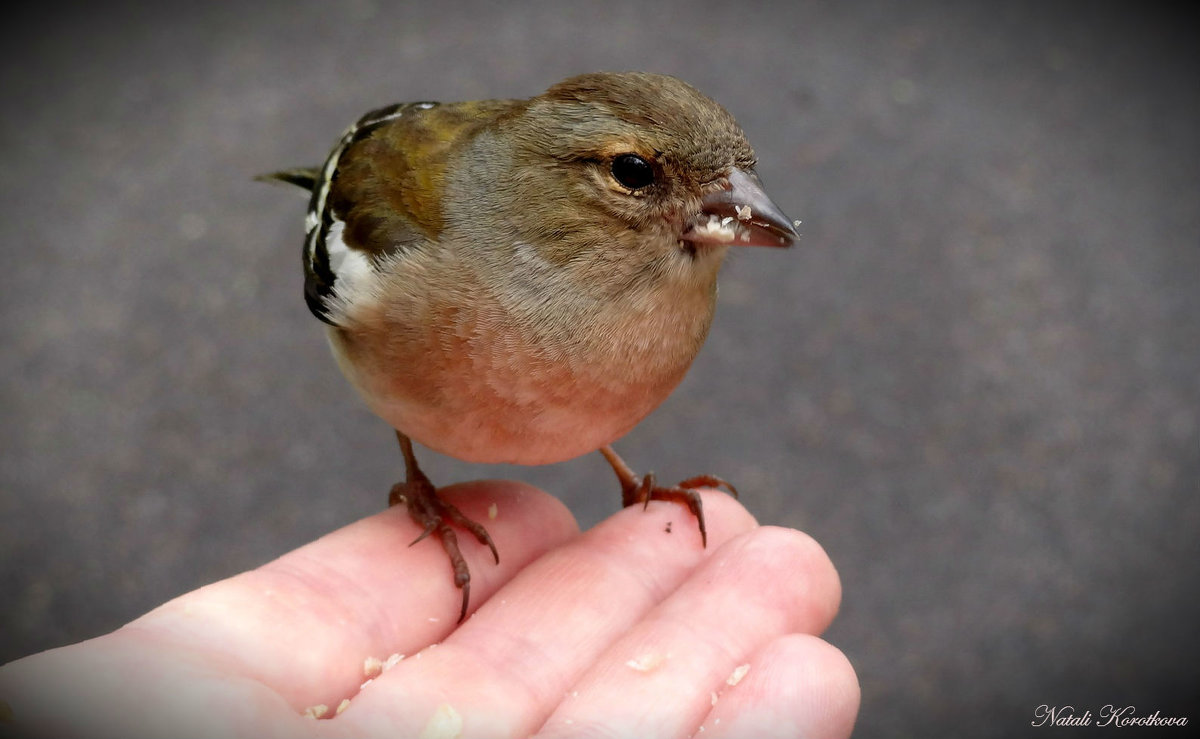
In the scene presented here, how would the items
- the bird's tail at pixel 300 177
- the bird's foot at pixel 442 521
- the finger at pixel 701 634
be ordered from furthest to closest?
the bird's tail at pixel 300 177
the bird's foot at pixel 442 521
the finger at pixel 701 634

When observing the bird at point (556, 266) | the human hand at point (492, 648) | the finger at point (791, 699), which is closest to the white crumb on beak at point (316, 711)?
the human hand at point (492, 648)

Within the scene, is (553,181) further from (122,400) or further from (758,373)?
(122,400)

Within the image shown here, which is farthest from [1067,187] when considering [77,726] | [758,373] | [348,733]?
[77,726]

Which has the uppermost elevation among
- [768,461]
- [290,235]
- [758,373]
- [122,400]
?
A: [290,235]

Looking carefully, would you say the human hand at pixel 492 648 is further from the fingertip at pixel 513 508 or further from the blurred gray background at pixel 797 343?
the blurred gray background at pixel 797 343

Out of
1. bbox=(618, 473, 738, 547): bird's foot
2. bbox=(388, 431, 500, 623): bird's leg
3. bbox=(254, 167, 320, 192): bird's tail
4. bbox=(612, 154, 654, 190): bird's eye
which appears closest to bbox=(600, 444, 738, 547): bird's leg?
bbox=(618, 473, 738, 547): bird's foot

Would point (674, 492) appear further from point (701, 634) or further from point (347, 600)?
point (347, 600)
